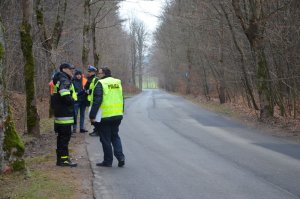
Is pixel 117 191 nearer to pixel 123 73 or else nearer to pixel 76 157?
pixel 76 157

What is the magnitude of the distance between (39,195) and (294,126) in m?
12.0

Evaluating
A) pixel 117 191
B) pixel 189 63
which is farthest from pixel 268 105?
pixel 189 63

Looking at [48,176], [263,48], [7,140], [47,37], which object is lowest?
[48,176]

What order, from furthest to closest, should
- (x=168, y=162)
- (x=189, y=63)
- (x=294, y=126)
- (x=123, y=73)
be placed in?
Answer: (x=123, y=73) → (x=189, y=63) → (x=294, y=126) → (x=168, y=162)

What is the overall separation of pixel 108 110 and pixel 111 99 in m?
0.24

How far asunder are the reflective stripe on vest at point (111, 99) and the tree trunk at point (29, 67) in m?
3.55

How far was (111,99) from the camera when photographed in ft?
28.8

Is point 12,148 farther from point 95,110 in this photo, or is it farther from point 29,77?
point 29,77

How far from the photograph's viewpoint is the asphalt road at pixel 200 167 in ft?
22.7

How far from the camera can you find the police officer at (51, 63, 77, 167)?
27.7ft

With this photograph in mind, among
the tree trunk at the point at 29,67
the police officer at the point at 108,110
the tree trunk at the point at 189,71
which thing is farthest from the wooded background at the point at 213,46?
the tree trunk at the point at 189,71

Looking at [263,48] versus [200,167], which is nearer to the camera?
[200,167]

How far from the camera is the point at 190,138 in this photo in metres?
13.2

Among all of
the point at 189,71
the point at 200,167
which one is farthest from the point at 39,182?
the point at 189,71
